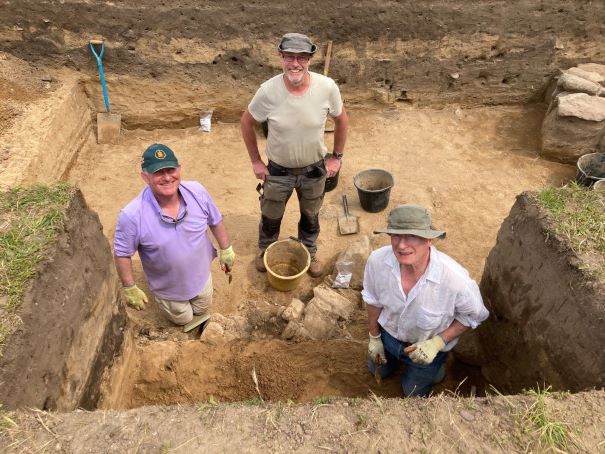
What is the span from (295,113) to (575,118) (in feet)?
14.9

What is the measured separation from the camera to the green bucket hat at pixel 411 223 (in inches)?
108

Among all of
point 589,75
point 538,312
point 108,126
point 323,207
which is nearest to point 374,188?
point 323,207

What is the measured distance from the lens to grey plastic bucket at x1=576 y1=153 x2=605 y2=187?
614 centimetres

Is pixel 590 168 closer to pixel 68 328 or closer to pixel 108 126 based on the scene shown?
pixel 68 328

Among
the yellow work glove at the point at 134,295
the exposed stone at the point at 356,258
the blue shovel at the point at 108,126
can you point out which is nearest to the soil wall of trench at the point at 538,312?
the exposed stone at the point at 356,258

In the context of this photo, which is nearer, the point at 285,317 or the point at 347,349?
the point at 347,349

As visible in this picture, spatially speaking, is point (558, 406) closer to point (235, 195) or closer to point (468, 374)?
point (468, 374)

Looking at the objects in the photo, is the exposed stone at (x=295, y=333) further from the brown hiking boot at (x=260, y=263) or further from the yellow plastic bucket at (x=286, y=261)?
the brown hiking boot at (x=260, y=263)

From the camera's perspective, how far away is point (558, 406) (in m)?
2.34

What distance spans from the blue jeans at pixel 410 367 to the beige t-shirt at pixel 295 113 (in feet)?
6.06

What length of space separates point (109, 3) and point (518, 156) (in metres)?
6.46

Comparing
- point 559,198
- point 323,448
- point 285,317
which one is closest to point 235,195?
point 285,317

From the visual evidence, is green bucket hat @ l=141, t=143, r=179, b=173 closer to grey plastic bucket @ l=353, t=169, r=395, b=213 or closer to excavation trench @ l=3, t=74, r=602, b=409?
excavation trench @ l=3, t=74, r=602, b=409

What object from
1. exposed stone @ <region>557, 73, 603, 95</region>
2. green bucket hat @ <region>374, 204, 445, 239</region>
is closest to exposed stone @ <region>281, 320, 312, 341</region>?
green bucket hat @ <region>374, 204, 445, 239</region>
